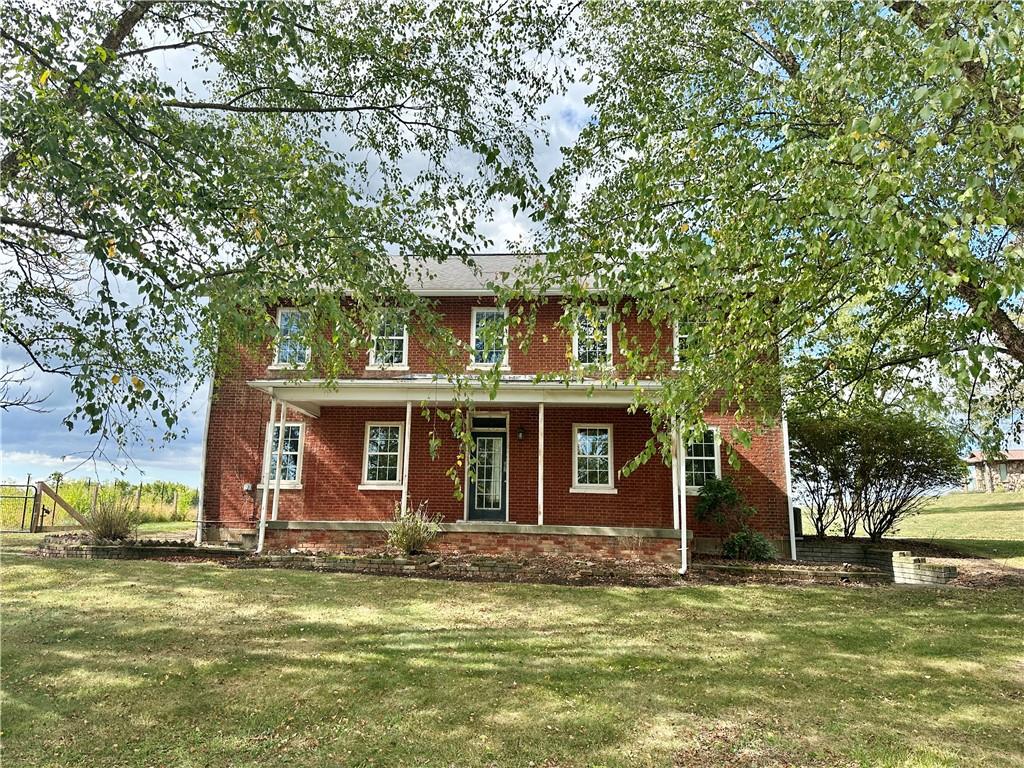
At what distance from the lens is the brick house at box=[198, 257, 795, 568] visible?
15.0 m

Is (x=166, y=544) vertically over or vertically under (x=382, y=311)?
under

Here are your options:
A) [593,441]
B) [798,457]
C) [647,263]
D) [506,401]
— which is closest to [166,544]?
[506,401]

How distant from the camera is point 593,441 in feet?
51.9

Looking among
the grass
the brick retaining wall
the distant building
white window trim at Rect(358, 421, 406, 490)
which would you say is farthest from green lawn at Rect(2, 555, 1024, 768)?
the distant building

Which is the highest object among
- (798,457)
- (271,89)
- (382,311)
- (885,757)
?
(271,89)

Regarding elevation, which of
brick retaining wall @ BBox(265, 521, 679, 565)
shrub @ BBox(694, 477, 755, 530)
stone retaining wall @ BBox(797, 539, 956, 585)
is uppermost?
shrub @ BBox(694, 477, 755, 530)

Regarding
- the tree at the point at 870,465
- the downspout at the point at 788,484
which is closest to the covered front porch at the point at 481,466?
the downspout at the point at 788,484

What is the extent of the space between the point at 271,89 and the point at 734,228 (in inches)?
Answer: 208

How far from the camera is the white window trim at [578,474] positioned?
1551cm

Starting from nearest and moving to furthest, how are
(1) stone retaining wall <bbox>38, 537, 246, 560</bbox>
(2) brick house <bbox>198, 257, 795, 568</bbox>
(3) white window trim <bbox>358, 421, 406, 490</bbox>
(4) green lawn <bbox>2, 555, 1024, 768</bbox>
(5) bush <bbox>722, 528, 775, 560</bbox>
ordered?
(4) green lawn <bbox>2, 555, 1024, 768</bbox> → (1) stone retaining wall <bbox>38, 537, 246, 560</bbox> → (5) bush <bbox>722, 528, 775, 560</bbox> → (2) brick house <bbox>198, 257, 795, 568</bbox> → (3) white window trim <bbox>358, 421, 406, 490</bbox>

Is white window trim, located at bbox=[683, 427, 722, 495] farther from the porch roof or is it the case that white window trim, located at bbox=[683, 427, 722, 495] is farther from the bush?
the porch roof

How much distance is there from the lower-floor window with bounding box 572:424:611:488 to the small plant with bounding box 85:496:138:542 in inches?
386

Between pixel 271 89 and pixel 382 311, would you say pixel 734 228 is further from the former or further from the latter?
pixel 271 89

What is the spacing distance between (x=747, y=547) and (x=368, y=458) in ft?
29.8
